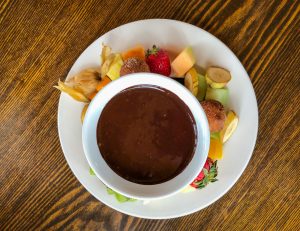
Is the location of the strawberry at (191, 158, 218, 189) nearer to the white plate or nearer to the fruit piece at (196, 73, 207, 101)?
the white plate

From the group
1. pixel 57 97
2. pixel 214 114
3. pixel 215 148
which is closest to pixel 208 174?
pixel 215 148

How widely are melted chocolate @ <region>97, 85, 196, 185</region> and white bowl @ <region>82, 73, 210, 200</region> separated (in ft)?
0.04

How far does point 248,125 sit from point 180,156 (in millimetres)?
237

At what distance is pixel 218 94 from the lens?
4.11 feet

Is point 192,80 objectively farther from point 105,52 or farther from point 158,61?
point 105,52

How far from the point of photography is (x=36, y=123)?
4.75 ft

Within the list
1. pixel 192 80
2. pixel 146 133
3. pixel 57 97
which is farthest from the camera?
pixel 57 97

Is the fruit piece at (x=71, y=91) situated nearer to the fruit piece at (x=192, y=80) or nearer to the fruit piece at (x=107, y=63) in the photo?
the fruit piece at (x=107, y=63)

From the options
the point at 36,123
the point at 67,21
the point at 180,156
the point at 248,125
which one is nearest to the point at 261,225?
the point at 248,125

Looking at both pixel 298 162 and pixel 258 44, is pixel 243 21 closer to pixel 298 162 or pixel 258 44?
pixel 258 44

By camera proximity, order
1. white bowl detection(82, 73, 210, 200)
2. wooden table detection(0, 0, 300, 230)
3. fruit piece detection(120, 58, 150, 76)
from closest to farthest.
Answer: white bowl detection(82, 73, 210, 200), fruit piece detection(120, 58, 150, 76), wooden table detection(0, 0, 300, 230)

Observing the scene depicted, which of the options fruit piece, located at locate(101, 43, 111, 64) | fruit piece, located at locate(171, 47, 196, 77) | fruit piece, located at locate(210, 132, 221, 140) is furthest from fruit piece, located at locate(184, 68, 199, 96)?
fruit piece, located at locate(101, 43, 111, 64)

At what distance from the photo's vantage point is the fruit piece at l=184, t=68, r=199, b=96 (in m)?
1.23

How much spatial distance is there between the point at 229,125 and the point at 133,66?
0.30 m
